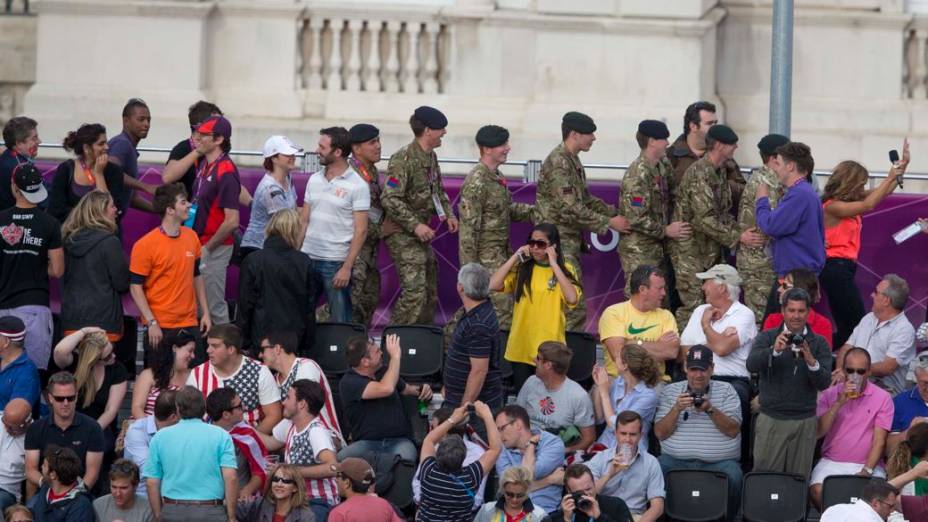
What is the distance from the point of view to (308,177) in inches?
738

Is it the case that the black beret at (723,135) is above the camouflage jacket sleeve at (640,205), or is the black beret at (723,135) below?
above

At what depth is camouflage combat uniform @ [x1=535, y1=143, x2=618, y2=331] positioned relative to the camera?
17.7m

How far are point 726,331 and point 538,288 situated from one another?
1403 millimetres

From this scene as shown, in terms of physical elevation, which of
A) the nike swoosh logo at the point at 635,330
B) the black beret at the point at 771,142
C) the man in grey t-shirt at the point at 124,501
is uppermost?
the black beret at the point at 771,142

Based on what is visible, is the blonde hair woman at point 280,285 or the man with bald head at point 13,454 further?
the blonde hair woman at point 280,285

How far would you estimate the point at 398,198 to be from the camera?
58.3 ft

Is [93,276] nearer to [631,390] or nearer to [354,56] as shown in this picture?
[631,390]

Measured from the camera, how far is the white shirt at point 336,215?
17547mm

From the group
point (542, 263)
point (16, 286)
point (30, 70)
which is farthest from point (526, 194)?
point (30, 70)

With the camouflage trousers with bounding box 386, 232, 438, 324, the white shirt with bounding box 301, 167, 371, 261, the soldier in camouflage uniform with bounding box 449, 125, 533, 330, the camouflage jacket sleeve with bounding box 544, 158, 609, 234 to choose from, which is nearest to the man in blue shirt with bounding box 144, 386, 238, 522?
the white shirt with bounding box 301, 167, 371, 261

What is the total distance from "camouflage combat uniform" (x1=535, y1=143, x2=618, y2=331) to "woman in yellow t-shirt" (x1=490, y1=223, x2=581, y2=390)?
0.61 m

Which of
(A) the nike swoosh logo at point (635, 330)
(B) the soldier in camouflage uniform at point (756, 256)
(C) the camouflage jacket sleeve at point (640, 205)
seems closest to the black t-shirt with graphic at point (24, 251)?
(A) the nike swoosh logo at point (635, 330)

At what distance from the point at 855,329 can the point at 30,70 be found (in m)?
9.67

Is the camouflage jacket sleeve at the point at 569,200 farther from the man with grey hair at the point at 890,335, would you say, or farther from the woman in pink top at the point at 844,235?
the man with grey hair at the point at 890,335
